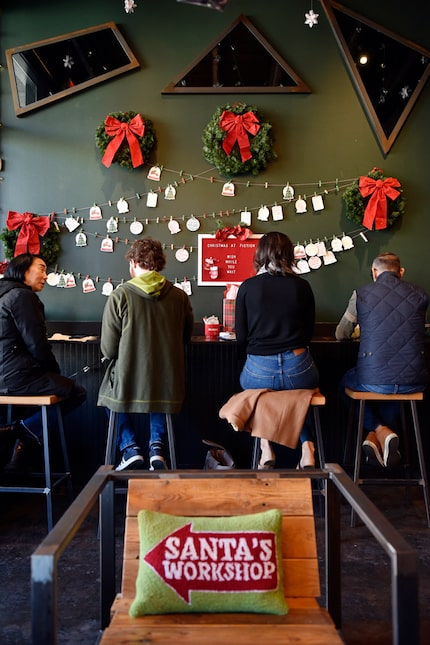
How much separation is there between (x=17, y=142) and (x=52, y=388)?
7.68ft

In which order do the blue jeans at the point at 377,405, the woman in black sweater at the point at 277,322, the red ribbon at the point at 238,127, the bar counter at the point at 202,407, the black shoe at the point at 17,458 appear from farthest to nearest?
the red ribbon at the point at 238,127
the bar counter at the point at 202,407
the black shoe at the point at 17,458
the blue jeans at the point at 377,405
the woman in black sweater at the point at 277,322

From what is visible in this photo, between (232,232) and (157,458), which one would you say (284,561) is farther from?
(232,232)

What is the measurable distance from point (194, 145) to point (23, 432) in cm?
245

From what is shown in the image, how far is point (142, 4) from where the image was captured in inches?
165

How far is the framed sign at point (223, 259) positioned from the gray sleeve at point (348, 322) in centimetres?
120

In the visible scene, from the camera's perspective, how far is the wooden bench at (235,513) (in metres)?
1.26

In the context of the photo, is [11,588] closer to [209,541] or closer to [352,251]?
[209,541]

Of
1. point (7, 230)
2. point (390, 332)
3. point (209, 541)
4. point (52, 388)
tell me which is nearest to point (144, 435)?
point (52, 388)

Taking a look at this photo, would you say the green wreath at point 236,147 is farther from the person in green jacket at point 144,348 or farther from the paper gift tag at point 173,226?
the person in green jacket at point 144,348

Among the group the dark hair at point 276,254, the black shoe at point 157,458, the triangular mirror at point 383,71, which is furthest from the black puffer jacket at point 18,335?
the triangular mirror at point 383,71

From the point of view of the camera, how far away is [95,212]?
423 centimetres

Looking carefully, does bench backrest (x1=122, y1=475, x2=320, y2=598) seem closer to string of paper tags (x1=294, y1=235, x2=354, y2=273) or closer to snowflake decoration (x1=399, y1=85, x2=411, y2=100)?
string of paper tags (x1=294, y1=235, x2=354, y2=273)

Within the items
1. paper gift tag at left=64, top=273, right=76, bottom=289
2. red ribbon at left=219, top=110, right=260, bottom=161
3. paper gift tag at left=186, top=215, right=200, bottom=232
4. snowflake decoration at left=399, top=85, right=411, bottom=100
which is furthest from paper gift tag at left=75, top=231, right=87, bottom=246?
snowflake decoration at left=399, top=85, right=411, bottom=100

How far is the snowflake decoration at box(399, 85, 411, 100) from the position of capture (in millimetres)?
4180
